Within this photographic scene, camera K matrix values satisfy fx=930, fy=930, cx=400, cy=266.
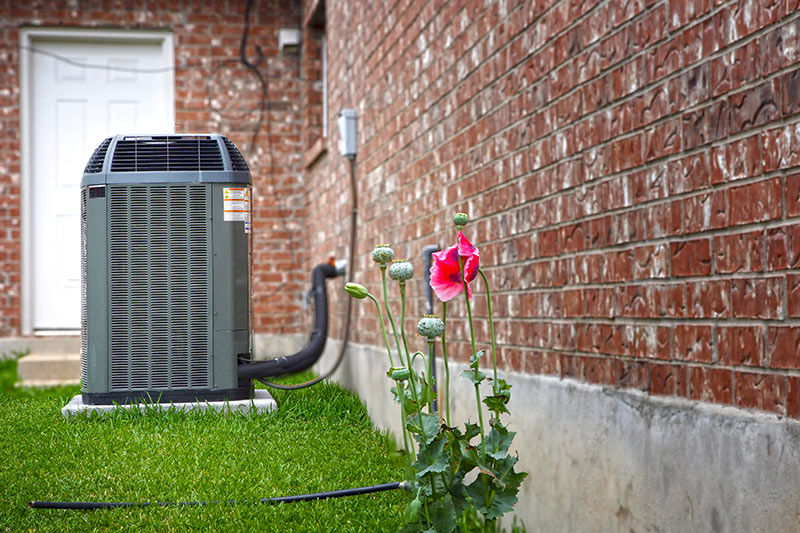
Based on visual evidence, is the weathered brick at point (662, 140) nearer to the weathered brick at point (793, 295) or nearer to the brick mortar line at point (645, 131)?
the brick mortar line at point (645, 131)

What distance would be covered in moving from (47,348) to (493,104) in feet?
16.0

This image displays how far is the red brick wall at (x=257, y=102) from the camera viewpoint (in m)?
6.98

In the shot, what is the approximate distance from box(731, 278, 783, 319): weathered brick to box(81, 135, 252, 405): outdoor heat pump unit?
87.9 inches

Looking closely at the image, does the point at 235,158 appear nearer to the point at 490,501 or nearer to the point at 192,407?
the point at 192,407

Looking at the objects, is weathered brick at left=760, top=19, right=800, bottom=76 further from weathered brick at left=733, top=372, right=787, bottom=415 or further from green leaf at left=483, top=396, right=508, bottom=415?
green leaf at left=483, top=396, right=508, bottom=415

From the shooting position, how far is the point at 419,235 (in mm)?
3637

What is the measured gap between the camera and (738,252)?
1.59 m

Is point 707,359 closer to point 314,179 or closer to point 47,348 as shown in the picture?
point 314,179

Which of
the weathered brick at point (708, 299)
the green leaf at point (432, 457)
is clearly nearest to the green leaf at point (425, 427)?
the green leaf at point (432, 457)

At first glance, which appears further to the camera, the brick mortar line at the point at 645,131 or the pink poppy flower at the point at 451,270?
the pink poppy flower at the point at 451,270

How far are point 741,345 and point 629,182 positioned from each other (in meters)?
0.52

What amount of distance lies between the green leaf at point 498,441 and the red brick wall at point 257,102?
5.17 m

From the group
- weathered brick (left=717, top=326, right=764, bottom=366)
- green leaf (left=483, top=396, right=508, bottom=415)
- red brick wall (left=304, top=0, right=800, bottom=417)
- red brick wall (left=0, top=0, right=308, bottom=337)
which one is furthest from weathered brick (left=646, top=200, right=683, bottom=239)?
red brick wall (left=0, top=0, right=308, bottom=337)

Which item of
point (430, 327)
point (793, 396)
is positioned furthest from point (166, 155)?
point (793, 396)
